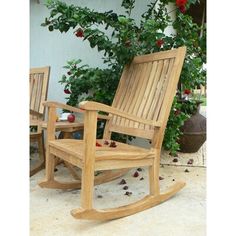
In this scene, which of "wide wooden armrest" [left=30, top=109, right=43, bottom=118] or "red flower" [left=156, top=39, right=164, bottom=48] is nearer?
"red flower" [left=156, top=39, right=164, bottom=48]

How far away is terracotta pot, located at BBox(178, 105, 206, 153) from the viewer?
313cm

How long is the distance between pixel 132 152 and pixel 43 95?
1.36m

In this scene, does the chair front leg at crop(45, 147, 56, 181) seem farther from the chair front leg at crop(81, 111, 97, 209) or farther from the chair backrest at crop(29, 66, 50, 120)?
the chair backrest at crop(29, 66, 50, 120)

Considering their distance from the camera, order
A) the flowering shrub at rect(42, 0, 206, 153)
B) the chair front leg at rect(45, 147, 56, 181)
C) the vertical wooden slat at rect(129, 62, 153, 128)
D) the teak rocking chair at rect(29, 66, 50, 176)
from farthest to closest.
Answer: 1. the teak rocking chair at rect(29, 66, 50, 176)
2. the flowering shrub at rect(42, 0, 206, 153)
3. the vertical wooden slat at rect(129, 62, 153, 128)
4. the chair front leg at rect(45, 147, 56, 181)

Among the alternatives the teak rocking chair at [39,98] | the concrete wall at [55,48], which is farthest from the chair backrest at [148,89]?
the concrete wall at [55,48]

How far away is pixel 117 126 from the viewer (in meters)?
2.29

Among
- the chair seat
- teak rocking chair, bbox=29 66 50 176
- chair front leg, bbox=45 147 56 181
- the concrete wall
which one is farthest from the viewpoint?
the concrete wall

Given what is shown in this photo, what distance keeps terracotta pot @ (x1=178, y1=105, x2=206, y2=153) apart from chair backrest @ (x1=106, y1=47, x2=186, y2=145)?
104 cm

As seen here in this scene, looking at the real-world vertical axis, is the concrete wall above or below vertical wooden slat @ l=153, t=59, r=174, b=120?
above

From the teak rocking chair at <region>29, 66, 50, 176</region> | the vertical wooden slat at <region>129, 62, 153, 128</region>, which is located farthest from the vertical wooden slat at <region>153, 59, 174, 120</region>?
the teak rocking chair at <region>29, 66, 50, 176</region>

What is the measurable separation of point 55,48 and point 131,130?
1.76 meters

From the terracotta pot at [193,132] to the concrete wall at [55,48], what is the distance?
112cm

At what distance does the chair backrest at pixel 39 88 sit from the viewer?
9.28 ft
